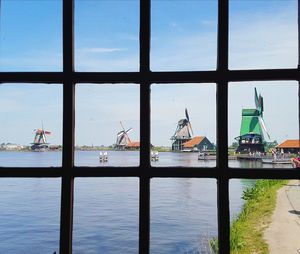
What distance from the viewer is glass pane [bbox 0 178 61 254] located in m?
20.1

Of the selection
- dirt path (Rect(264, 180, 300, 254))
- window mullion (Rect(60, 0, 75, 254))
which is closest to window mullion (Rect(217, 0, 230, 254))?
window mullion (Rect(60, 0, 75, 254))

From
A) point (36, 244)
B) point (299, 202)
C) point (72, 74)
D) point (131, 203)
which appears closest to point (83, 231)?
point (36, 244)

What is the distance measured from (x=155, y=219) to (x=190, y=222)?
8.01 feet

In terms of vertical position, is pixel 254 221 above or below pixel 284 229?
below

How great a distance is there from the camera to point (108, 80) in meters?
1.13

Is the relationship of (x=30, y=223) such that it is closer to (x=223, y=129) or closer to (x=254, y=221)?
(x=254, y=221)

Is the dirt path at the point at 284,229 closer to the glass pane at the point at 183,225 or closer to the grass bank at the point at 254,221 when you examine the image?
the grass bank at the point at 254,221

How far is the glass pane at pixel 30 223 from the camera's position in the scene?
2011 cm

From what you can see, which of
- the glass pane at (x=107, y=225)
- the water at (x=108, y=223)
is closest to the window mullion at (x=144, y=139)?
the water at (x=108, y=223)

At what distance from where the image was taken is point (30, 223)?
27.0 meters

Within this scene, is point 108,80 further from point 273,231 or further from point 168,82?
point 273,231

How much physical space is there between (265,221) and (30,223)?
1567cm

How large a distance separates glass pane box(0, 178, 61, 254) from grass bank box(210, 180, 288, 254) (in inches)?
320

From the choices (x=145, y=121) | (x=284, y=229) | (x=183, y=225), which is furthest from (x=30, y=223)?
(x=145, y=121)
